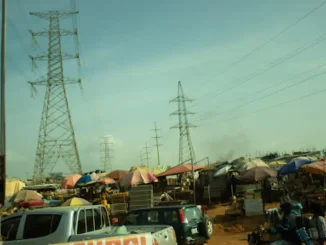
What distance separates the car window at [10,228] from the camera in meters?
8.43

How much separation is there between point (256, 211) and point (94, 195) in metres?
16.0

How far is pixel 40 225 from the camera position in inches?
332

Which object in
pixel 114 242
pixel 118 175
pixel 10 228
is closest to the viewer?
pixel 114 242

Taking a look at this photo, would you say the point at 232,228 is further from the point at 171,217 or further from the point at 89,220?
the point at 89,220

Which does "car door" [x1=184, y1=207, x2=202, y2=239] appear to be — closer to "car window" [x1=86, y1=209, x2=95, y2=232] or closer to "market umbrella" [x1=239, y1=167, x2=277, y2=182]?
"car window" [x1=86, y1=209, x2=95, y2=232]

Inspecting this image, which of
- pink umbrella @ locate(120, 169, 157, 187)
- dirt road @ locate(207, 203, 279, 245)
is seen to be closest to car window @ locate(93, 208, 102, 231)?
dirt road @ locate(207, 203, 279, 245)

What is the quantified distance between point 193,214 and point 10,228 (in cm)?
622

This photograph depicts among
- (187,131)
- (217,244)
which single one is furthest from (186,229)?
(187,131)

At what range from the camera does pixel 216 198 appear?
2802 centimetres

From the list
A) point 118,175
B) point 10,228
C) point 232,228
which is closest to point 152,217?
point 10,228

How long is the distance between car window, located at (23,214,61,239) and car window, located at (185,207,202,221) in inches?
206

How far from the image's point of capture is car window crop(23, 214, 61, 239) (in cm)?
834

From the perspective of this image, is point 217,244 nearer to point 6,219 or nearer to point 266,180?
point 6,219

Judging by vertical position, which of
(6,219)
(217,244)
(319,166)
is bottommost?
(217,244)
